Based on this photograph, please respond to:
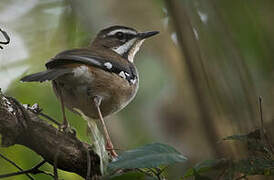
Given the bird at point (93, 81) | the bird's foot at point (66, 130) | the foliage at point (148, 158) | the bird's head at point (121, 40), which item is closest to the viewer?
the foliage at point (148, 158)

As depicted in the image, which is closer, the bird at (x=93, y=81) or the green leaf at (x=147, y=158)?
the green leaf at (x=147, y=158)

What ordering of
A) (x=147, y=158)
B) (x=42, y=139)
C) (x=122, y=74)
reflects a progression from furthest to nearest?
(x=122, y=74) < (x=42, y=139) < (x=147, y=158)

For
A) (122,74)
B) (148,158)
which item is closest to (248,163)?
(148,158)

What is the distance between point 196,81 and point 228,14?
1.01 meters

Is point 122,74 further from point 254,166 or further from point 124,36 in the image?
point 254,166

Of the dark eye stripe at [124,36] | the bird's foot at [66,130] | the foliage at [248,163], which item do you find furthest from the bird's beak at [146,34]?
the foliage at [248,163]

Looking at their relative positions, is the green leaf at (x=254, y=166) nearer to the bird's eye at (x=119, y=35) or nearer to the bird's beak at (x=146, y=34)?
the bird's beak at (x=146, y=34)

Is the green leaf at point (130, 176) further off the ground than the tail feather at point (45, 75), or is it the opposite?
the tail feather at point (45, 75)

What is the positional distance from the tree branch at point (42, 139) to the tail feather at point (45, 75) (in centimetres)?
47

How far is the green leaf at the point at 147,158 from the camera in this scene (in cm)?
218

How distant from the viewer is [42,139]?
8.26 feet

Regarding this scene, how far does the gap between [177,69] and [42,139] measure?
195 centimetres

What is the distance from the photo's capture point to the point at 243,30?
3893mm

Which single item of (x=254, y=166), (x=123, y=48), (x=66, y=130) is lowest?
(x=254, y=166)
